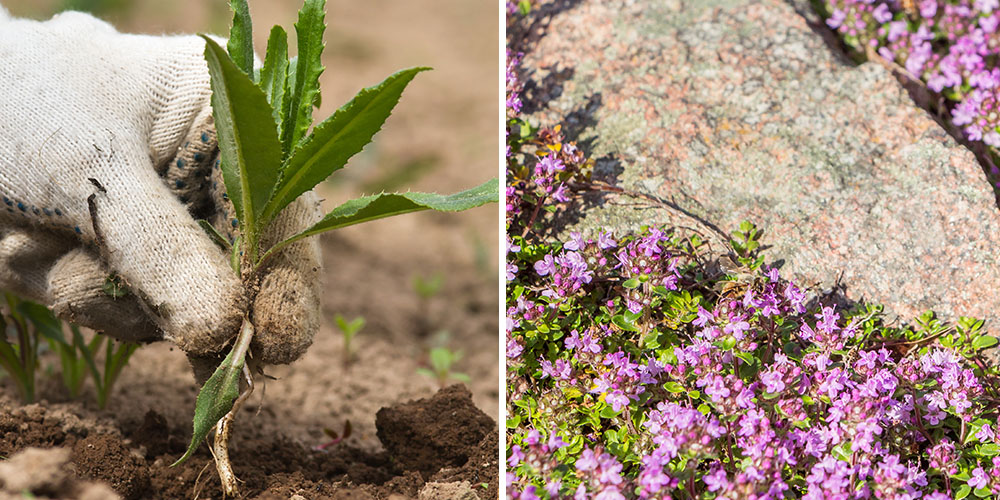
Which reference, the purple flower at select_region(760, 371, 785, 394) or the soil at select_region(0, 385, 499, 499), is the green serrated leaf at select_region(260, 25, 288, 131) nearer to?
the soil at select_region(0, 385, 499, 499)

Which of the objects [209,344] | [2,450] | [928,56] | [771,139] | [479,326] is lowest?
[479,326]

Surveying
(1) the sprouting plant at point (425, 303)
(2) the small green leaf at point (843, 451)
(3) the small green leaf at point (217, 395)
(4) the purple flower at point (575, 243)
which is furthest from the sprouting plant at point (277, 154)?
(1) the sprouting plant at point (425, 303)

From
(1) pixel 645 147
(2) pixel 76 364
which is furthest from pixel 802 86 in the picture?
(2) pixel 76 364

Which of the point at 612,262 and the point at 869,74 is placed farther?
the point at 869,74

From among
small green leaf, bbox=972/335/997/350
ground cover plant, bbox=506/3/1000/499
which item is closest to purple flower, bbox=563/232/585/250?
ground cover plant, bbox=506/3/1000/499

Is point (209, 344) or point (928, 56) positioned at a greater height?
point (928, 56)

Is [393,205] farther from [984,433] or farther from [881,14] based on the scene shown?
Result: [881,14]

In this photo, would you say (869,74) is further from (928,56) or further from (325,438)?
(325,438)

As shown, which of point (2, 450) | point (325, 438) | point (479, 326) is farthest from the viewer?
point (479, 326)
